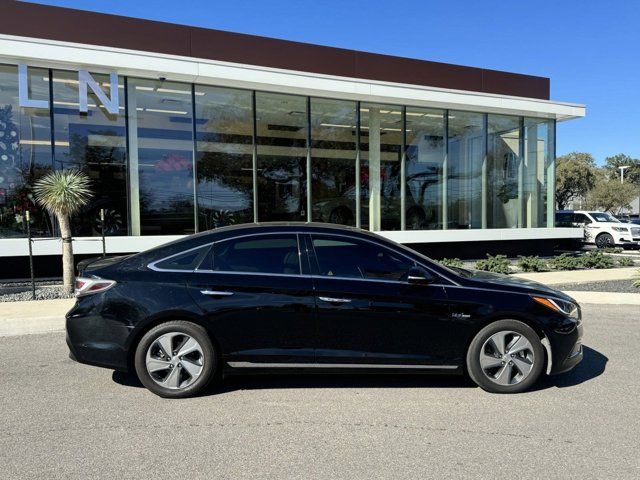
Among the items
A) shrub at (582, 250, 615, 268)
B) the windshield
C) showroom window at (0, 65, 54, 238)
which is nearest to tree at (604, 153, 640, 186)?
the windshield

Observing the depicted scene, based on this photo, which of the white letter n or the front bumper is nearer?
the front bumper

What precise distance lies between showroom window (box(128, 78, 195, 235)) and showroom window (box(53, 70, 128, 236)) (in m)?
0.28

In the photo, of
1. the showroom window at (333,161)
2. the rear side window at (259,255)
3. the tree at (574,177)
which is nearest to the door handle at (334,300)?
the rear side window at (259,255)

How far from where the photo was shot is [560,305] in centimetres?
484

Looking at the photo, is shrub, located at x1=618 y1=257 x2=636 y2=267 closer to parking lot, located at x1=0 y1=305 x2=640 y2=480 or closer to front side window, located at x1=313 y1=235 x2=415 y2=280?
parking lot, located at x1=0 y1=305 x2=640 y2=480

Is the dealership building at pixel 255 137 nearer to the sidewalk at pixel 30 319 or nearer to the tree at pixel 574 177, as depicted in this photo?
the sidewalk at pixel 30 319

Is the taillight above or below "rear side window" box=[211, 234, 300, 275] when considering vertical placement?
below

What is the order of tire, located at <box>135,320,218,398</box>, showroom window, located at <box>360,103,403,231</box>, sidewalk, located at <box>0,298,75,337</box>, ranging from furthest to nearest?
showroom window, located at <box>360,103,403,231</box> < sidewalk, located at <box>0,298,75,337</box> < tire, located at <box>135,320,218,398</box>

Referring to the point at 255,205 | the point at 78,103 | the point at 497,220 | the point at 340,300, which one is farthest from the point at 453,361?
the point at 497,220

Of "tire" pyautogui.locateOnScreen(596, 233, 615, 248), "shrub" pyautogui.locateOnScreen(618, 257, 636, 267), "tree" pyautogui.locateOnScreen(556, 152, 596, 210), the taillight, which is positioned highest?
"tree" pyautogui.locateOnScreen(556, 152, 596, 210)

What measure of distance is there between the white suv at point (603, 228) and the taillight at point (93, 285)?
22.6 m

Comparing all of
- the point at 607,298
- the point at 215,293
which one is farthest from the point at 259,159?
the point at 215,293

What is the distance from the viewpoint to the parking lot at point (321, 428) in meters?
3.33

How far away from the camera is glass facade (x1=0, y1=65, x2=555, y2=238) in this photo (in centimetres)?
1173
